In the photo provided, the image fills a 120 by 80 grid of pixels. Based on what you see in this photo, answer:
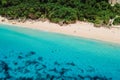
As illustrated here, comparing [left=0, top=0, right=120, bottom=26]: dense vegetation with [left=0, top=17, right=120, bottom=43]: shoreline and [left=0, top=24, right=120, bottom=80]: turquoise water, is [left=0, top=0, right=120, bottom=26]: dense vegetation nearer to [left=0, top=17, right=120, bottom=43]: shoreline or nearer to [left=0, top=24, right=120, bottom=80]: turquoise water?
[left=0, top=17, right=120, bottom=43]: shoreline

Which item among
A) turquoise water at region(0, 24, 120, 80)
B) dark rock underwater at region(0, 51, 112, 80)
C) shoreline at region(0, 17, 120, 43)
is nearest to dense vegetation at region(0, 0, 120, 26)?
shoreline at region(0, 17, 120, 43)

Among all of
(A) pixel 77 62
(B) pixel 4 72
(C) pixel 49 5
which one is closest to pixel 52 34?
(C) pixel 49 5

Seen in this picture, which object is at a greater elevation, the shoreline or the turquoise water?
the shoreline

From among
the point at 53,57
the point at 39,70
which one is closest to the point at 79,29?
the point at 53,57

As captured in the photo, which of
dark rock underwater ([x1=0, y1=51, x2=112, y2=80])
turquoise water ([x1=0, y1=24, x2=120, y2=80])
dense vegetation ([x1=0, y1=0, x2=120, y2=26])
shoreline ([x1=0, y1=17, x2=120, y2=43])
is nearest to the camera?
dark rock underwater ([x1=0, y1=51, x2=112, y2=80])

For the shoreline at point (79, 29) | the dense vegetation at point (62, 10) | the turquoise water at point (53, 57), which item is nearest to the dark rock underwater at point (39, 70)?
the turquoise water at point (53, 57)

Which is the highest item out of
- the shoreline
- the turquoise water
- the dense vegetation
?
the dense vegetation
